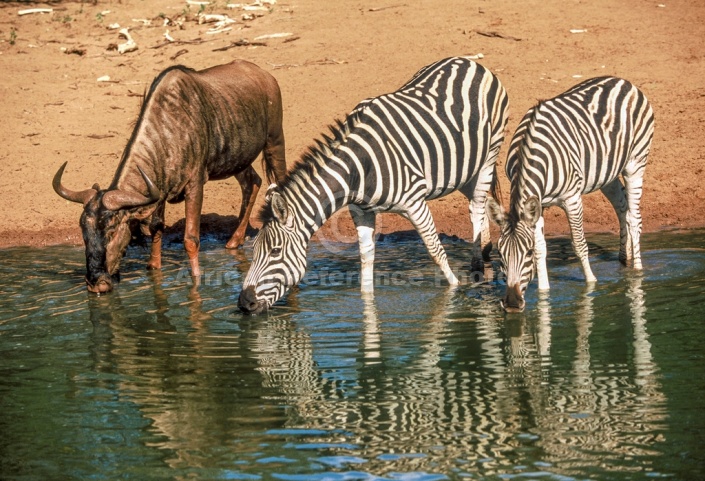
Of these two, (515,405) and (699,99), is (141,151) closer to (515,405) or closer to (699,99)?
(515,405)

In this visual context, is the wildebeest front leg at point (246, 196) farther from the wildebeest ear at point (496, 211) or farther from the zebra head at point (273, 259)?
the wildebeest ear at point (496, 211)

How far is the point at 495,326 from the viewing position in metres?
8.77

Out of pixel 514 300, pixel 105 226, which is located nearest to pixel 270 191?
pixel 105 226

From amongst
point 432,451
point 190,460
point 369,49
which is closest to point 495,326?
point 432,451

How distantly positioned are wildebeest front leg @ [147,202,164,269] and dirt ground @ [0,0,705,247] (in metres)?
2.24

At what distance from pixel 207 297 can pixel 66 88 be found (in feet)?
27.9

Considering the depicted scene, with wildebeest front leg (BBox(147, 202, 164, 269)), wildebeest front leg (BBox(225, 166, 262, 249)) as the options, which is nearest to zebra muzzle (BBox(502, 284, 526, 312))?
wildebeest front leg (BBox(147, 202, 164, 269))

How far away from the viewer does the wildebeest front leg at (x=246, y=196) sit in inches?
516

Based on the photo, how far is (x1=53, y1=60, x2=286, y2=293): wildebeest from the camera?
34.1 ft

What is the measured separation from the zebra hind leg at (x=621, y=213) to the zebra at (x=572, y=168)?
10mm

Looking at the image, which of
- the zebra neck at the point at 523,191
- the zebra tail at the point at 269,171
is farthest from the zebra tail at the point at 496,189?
the zebra tail at the point at 269,171

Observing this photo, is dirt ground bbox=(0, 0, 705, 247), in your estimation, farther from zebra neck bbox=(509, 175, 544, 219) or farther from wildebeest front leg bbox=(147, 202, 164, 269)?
zebra neck bbox=(509, 175, 544, 219)

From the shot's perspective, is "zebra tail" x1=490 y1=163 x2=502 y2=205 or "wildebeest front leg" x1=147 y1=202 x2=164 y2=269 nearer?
"wildebeest front leg" x1=147 y1=202 x2=164 y2=269

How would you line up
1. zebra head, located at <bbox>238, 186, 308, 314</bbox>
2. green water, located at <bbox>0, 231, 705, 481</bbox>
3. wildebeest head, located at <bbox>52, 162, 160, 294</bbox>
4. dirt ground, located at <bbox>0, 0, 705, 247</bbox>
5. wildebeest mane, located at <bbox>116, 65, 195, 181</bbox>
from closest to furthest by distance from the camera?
green water, located at <bbox>0, 231, 705, 481</bbox>, zebra head, located at <bbox>238, 186, 308, 314</bbox>, wildebeest head, located at <bbox>52, 162, 160, 294</bbox>, wildebeest mane, located at <bbox>116, 65, 195, 181</bbox>, dirt ground, located at <bbox>0, 0, 705, 247</bbox>
